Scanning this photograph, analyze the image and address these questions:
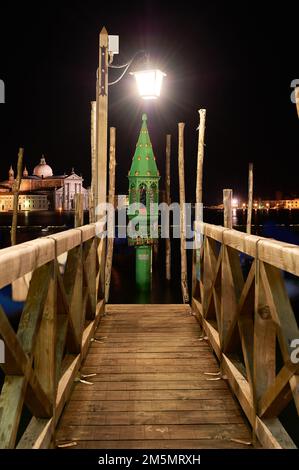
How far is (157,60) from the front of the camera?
27.4 ft

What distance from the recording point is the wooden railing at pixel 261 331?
238cm

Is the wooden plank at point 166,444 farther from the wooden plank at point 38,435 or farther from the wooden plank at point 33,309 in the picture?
the wooden plank at point 33,309

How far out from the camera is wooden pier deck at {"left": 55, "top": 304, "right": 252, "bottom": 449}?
3178mm

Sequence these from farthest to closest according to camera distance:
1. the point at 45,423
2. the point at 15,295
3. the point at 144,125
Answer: the point at 144,125
the point at 15,295
the point at 45,423

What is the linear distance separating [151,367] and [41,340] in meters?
1.98

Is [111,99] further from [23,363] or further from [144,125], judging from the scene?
[144,125]

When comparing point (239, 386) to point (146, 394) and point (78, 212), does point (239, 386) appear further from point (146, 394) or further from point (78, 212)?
point (78, 212)

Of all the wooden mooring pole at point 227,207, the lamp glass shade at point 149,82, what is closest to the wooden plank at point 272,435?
the wooden mooring pole at point 227,207

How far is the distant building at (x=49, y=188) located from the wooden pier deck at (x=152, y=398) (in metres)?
129

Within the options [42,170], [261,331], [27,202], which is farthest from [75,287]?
[42,170]

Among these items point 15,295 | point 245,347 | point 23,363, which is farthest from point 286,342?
point 15,295

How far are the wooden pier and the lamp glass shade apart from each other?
380cm

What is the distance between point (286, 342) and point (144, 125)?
94.8ft

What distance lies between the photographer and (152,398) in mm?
3871
